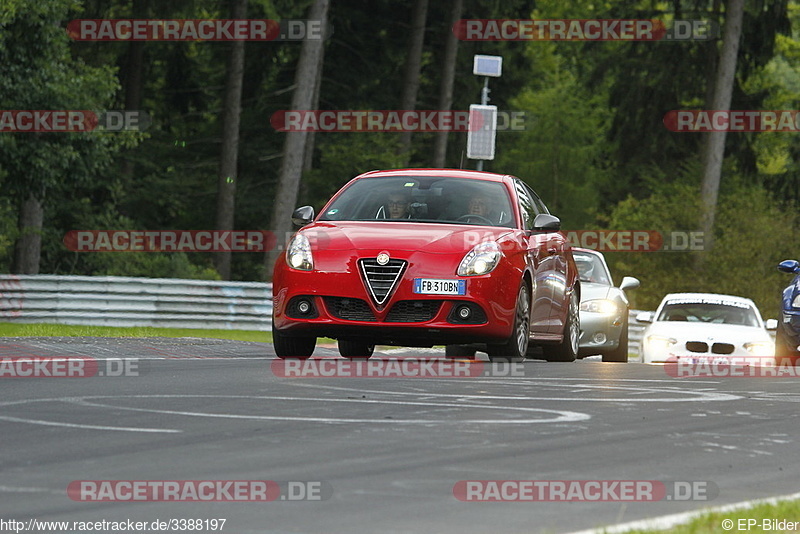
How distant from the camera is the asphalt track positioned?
21.0 ft

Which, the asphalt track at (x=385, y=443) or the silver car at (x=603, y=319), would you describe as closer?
Answer: the asphalt track at (x=385, y=443)

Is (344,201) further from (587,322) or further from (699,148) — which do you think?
(699,148)

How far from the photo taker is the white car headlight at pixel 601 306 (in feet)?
69.1

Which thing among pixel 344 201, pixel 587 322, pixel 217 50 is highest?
pixel 217 50

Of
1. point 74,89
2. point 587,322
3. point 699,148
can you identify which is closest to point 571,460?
point 587,322

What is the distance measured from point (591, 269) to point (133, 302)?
9834mm

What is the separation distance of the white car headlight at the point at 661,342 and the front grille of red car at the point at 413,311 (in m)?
8.90

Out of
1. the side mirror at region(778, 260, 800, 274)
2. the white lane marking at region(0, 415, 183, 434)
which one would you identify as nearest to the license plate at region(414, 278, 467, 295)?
the white lane marking at region(0, 415, 183, 434)

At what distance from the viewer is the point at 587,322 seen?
21.0 metres

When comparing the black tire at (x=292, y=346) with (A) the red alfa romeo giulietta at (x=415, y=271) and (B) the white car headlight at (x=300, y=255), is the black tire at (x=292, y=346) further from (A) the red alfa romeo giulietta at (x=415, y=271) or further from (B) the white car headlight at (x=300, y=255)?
(B) the white car headlight at (x=300, y=255)

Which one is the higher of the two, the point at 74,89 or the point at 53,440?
the point at 74,89

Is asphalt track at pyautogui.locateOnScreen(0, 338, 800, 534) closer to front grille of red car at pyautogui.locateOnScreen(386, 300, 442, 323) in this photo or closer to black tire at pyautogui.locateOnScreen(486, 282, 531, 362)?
black tire at pyautogui.locateOnScreen(486, 282, 531, 362)

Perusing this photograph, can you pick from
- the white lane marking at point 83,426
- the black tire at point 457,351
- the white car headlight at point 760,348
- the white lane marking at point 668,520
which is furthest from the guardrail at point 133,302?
the white lane marking at point 668,520

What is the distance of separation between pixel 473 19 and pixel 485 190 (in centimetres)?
3767
